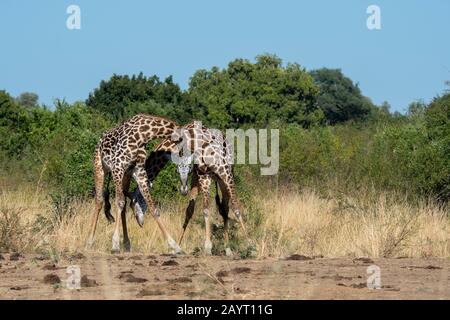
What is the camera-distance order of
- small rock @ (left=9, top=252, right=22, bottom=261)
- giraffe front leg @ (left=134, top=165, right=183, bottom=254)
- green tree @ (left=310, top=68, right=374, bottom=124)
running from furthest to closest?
green tree @ (left=310, top=68, right=374, bottom=124), giraffe front leg @ (left=134, top=165, right=183, bottom=254), small rock @ (left=9, top=252, right=22, bottom=261)

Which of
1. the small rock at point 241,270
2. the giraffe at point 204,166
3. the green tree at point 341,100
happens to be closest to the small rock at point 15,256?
→ the giraffe at point 204,166

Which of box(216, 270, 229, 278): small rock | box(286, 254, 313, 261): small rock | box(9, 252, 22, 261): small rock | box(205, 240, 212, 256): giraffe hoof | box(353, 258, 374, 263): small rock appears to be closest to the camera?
box(216, 270, 229, 278): small rock

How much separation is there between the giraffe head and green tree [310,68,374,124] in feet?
138

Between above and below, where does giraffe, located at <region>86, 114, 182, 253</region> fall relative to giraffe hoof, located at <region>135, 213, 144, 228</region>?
above

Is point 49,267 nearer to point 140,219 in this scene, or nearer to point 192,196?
point 140,219

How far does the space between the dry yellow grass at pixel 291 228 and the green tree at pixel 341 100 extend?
39368 millimetres

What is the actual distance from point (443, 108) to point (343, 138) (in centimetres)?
766

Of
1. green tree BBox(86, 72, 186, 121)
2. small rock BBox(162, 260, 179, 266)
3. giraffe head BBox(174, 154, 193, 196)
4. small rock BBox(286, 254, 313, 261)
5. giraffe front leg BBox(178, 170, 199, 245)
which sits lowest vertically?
small rock BBox(162, 260, 179, 266)

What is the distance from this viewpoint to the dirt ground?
886 centimetres

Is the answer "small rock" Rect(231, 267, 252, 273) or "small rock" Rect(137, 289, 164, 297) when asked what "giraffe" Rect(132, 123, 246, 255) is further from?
"small rock" Rect(137, 289, 164, 297)

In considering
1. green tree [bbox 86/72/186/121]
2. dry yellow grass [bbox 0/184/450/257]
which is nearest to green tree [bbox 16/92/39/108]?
green tree [bbox 86/72/186/121]

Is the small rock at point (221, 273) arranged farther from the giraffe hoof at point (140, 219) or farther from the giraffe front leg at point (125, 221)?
the giraffe hoof at point (140, 219)

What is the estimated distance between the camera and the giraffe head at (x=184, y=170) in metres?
13.5
